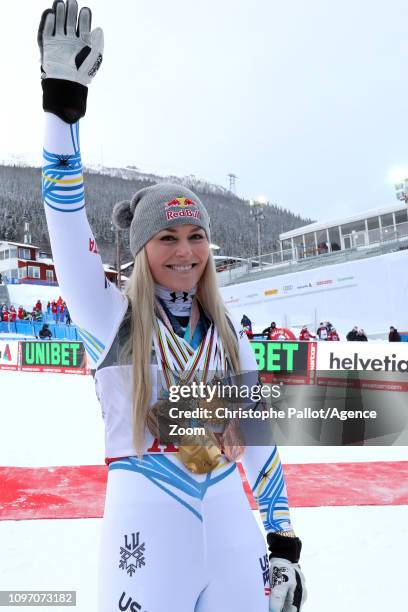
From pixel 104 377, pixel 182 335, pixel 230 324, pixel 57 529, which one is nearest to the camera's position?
pixel 104 377

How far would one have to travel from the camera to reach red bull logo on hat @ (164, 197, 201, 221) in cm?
159

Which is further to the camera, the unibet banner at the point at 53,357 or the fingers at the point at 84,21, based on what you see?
the unibet banner at the point at 53,357

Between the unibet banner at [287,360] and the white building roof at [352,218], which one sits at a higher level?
the white building roof at [352,218]

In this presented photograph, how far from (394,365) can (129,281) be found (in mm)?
7512

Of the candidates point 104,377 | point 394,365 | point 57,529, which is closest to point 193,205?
point 104,377

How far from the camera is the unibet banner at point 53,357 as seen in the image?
1416 centimetres

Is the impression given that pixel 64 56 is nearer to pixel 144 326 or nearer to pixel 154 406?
pixel 144 326

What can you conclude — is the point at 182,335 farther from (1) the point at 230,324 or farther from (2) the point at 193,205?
(2) the point at 193,205

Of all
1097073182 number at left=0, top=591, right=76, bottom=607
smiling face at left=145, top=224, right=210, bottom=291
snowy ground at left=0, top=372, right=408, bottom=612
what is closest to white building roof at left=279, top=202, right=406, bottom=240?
snowy ground at left=0, top=372, right=408, bottom=612

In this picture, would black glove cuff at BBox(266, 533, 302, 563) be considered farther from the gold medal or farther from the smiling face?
the smiling face

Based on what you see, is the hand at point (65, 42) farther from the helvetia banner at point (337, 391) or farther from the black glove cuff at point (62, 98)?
the helvetia banner at point (337, 391)

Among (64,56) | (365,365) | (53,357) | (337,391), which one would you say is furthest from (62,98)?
(53,357)

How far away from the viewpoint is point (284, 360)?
9367 mm

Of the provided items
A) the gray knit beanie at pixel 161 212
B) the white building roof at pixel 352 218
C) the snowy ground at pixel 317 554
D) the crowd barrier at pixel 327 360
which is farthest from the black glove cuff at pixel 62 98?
the white building roof at pixel 352 218
